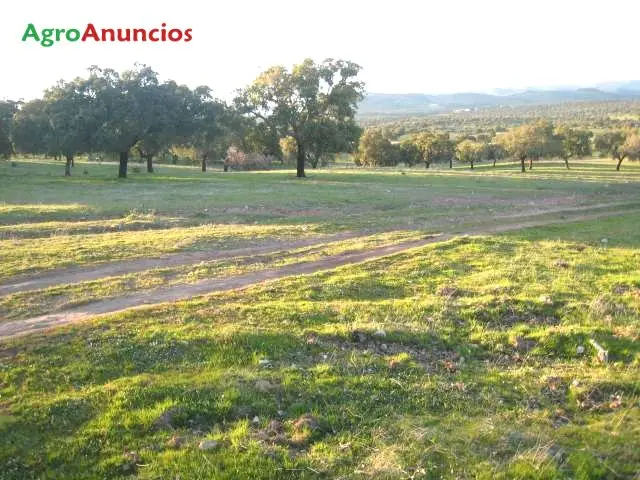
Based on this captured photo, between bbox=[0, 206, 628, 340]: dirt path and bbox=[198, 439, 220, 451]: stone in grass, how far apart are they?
513 centimetres

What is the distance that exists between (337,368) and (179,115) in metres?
46.7

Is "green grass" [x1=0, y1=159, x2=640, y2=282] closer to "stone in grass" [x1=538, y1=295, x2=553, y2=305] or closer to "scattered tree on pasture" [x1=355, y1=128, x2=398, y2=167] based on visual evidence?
"stone in grass" [x1=538, y1=295, x2=553, y2=305]

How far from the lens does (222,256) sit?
1736 centimetres

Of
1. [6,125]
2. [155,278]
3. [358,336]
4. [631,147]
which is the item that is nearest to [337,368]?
[358,336]

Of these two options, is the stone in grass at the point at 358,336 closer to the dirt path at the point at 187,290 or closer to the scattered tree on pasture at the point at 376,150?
the dirt path at the point at 187,290

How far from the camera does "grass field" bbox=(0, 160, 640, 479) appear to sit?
6742 mm

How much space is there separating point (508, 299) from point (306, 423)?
6780 millimetres

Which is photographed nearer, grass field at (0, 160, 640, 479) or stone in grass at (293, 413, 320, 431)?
grass field at (0, 160, 640, 479)

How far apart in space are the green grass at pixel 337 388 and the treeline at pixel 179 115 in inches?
1583

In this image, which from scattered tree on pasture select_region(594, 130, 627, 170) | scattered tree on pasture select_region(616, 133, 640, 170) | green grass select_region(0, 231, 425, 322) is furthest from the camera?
scattered tree on pasture select_region(594, 130, 627, 170)

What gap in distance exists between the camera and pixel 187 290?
13.3m

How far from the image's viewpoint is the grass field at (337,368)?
6.74 m

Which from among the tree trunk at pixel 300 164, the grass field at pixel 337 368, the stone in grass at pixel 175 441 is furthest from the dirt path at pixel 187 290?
the tree trunk at pixel 300 164

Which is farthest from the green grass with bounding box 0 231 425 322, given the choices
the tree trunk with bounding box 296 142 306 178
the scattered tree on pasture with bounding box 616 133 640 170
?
the scattered tree on pasture with bounding box 616 133 640 170
